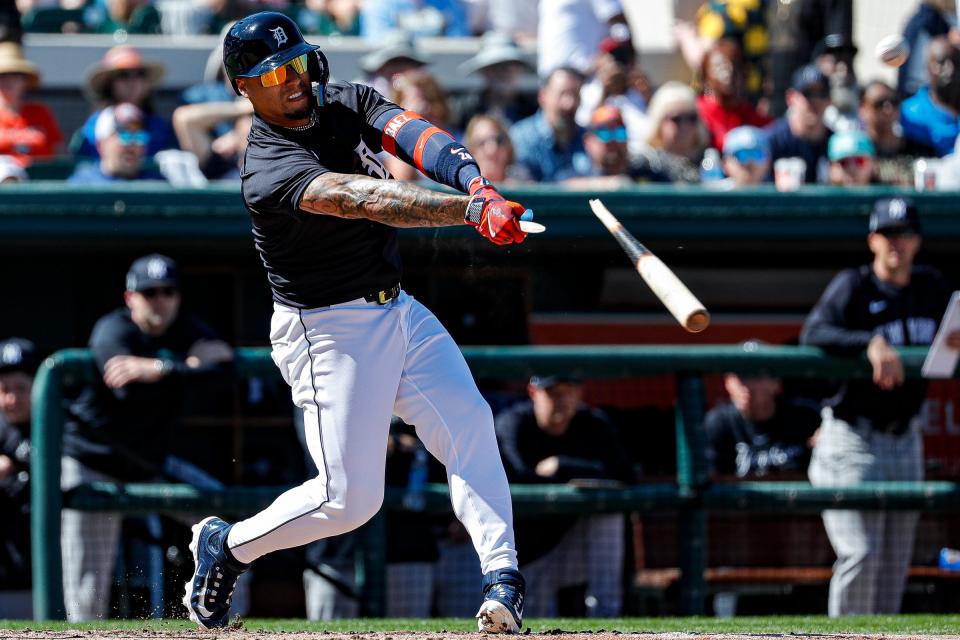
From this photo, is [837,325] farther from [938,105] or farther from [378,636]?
[378,636]

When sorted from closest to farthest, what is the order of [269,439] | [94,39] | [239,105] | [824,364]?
1. [824,364]
2. [269,439]
3. [239,105]
4. [94,39]

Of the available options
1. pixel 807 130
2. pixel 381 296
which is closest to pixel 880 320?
pixel 807 130

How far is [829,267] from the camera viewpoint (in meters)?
6.87

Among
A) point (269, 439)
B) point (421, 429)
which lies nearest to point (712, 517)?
point (269, 439)

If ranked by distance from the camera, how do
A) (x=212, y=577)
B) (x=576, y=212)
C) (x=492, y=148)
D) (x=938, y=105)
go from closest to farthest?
1. (x=212, y=577)
2. (x=576, y=212)
3. (x=492, y=148)
4. (x=938, y=105)

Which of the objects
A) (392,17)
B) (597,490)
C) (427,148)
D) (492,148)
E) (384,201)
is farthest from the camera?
(392,17)

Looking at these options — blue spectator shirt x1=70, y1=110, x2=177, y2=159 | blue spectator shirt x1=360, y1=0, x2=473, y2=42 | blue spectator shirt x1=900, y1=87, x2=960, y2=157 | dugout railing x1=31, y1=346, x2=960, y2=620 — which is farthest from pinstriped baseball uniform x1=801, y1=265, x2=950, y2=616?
blue spectator shirt x1=360, y1=0, x2=473, y2=42

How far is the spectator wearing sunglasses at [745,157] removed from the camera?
22.3 feet

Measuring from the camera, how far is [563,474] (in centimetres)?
576

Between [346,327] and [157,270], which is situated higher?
[157,270]

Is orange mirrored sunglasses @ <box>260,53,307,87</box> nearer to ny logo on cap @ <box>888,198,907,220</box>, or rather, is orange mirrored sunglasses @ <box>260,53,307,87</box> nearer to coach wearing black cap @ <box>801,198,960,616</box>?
coach wearing black cap @ <box>801,198,960,616</box>

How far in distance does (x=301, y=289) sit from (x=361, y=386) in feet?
1.02

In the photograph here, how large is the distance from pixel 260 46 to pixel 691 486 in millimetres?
2774

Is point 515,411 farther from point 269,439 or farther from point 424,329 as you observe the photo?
point 424,329
